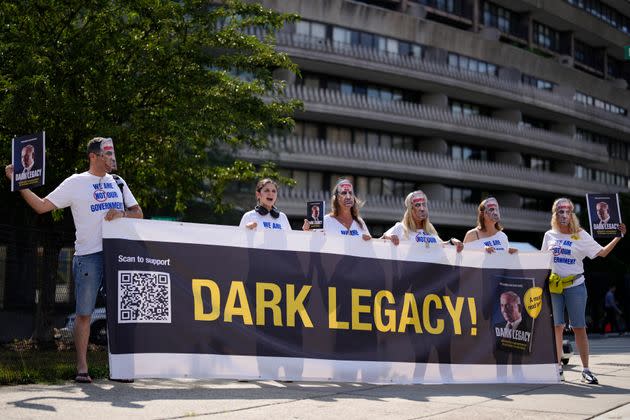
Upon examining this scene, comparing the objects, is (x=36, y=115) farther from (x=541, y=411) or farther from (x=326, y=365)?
(x=541, y=411)

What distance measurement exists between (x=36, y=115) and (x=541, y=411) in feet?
31.7

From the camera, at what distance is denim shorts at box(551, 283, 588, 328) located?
9492mm

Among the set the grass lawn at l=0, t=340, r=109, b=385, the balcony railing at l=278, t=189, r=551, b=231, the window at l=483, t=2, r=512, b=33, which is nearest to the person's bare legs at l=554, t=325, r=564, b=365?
the grass lawn at l=0, t=340, r=109, b=385

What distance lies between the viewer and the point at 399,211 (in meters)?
45.8

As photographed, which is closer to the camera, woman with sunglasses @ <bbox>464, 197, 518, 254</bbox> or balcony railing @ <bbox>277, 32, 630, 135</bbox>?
woman with sunglasses @ <bbox>464, 197, 518, 254</bbox>

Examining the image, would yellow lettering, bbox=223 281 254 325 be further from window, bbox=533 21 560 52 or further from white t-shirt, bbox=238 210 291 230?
window, bbox=533 21 560 52

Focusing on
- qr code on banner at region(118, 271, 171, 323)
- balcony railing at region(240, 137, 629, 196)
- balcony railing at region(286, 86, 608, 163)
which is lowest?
qr code on banner at region(118, 271, 171, 323)

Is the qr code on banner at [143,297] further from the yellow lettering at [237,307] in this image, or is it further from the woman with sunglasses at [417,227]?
the woman with sunglasses at [417,227]

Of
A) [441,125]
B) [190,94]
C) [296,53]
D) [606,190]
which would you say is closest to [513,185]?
[441,125]

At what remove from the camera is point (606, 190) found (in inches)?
2436

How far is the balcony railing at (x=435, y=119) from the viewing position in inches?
1710

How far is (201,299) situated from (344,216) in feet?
6.94

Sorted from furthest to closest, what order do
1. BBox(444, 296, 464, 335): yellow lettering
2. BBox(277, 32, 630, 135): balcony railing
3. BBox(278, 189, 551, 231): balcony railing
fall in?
BBox(277, 32, 630, 135): balcony railing, BBox(278, 189, 551, 231): balcony railing, BBox(444, 296, 464, 335): yellow lettering

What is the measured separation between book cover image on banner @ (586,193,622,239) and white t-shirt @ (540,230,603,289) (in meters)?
0.50
